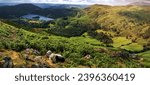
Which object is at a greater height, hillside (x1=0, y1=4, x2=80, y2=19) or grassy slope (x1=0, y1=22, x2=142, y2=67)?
hillside (x1=0, y1=4, x2=80, y2=19)

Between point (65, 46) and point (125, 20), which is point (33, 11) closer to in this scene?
point (65, 46)

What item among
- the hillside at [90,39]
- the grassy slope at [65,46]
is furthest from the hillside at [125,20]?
the grassy slope at [65,46]

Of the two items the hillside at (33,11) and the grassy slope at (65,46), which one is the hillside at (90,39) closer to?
the grassy slope at (65,46)

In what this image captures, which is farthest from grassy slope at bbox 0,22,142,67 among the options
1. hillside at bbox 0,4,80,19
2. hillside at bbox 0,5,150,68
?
hillside at bbox 0,4,80,19

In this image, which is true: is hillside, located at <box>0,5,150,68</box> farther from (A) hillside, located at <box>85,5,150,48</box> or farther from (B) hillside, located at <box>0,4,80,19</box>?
(B) hillside, located at <box>0,4,80,19</box>

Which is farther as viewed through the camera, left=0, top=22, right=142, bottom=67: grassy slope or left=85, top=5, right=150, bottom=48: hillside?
left=85, top=5, right=150, bottom=48: hillside

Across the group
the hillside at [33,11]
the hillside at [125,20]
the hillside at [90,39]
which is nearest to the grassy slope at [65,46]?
the hillside at [90,39]

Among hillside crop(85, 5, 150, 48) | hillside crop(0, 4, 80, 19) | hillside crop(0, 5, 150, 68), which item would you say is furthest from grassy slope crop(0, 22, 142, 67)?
hillside crop(85, 5, 150, 48)

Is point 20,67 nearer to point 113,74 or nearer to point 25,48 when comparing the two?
point 25,48

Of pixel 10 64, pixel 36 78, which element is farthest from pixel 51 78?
pixel 10 64

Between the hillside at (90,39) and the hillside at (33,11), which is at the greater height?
the hillside at (33,11)

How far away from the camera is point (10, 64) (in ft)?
62.4

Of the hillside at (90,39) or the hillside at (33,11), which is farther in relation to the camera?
the hillside at (33,11)

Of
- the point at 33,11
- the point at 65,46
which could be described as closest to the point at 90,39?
the point at 65,46
